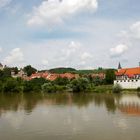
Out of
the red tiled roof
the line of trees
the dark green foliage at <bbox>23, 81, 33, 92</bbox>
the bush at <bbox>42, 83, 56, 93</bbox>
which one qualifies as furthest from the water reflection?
the dark green foliage at <bbox>23, 81, 33, 92</bbox>

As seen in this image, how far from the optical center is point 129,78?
250ft

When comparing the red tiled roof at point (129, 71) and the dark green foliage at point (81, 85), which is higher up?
the red tiled roof at point (129, 71)

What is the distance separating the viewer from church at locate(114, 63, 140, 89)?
74875mm

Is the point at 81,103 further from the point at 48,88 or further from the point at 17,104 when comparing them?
the point at 48,88

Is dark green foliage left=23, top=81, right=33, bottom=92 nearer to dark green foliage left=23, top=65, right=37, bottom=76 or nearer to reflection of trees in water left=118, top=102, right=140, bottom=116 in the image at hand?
reflection of trees in water left=118, top=102, right=140, bottom=116

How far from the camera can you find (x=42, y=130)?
24.8 metres

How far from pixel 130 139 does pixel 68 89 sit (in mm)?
58280

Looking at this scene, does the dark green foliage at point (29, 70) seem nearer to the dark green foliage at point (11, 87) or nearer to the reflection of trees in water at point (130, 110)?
the dark green foliage at point (11, 87)

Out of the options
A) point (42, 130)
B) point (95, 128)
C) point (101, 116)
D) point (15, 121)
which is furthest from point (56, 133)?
point (101, 116)

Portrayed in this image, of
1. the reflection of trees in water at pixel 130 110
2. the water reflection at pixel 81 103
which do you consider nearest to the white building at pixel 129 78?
the water reflection at pixel 81 103

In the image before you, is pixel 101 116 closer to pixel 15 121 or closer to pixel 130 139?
pixel 15 121

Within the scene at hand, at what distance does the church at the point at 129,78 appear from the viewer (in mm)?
74875

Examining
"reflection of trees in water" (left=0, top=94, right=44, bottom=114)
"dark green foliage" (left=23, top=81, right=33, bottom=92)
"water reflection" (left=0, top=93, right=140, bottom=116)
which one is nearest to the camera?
"water reflection" (left=0, top=93, right=140, bottom=116)

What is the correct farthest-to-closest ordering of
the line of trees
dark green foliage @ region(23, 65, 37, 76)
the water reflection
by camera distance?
dark green foliage @ region(23, 65, 37, 76) < the line of trees < the water reflection
